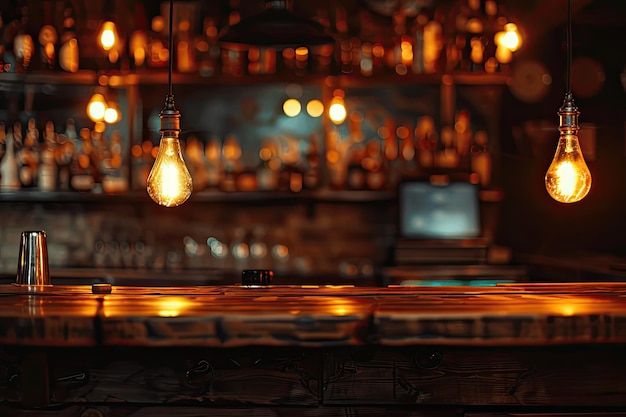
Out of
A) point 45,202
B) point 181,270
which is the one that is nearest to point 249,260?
point 181,270

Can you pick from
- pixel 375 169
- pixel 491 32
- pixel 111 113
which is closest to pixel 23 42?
pixel 111 113

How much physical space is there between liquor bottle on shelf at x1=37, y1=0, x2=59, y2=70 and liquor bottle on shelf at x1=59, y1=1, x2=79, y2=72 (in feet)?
0.15

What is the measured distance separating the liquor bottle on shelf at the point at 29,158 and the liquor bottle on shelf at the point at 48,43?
0.42 m

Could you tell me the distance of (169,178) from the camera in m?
2.61

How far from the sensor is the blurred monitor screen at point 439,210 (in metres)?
4.97

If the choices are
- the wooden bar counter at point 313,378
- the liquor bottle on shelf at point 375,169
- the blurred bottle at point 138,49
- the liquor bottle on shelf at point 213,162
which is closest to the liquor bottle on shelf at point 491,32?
the liquor bottle on shelf at point 375,169

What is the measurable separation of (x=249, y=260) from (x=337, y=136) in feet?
2.96

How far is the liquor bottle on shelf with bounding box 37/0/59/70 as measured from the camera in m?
5.09

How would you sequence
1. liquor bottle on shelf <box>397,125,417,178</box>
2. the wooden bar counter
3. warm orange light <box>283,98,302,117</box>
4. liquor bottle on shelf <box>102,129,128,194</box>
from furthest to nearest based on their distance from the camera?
warm orange light <box>283,98,302,117</box>, liquor bottle on shelf <box>397,125,417,178</box>, liquor bottle on shelf <box>102,129,128,194</box>, the wooden bar counter

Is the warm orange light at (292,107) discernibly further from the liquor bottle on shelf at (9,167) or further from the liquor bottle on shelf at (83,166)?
the liquor bottle on shelf at (9,167)

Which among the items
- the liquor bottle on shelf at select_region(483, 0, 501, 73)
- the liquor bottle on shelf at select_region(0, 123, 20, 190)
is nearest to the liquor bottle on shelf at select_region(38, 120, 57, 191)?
the liquor bottle on shelf at select_region(0, 123, 20, 190)

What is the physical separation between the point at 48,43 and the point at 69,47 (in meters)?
0.13

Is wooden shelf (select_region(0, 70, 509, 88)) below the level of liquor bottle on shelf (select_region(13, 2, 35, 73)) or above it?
below

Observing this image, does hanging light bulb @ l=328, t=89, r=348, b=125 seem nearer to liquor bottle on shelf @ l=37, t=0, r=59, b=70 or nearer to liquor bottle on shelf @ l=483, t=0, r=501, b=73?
liquor bottle on shelf @ l=483, t=0, r=501, b=73
